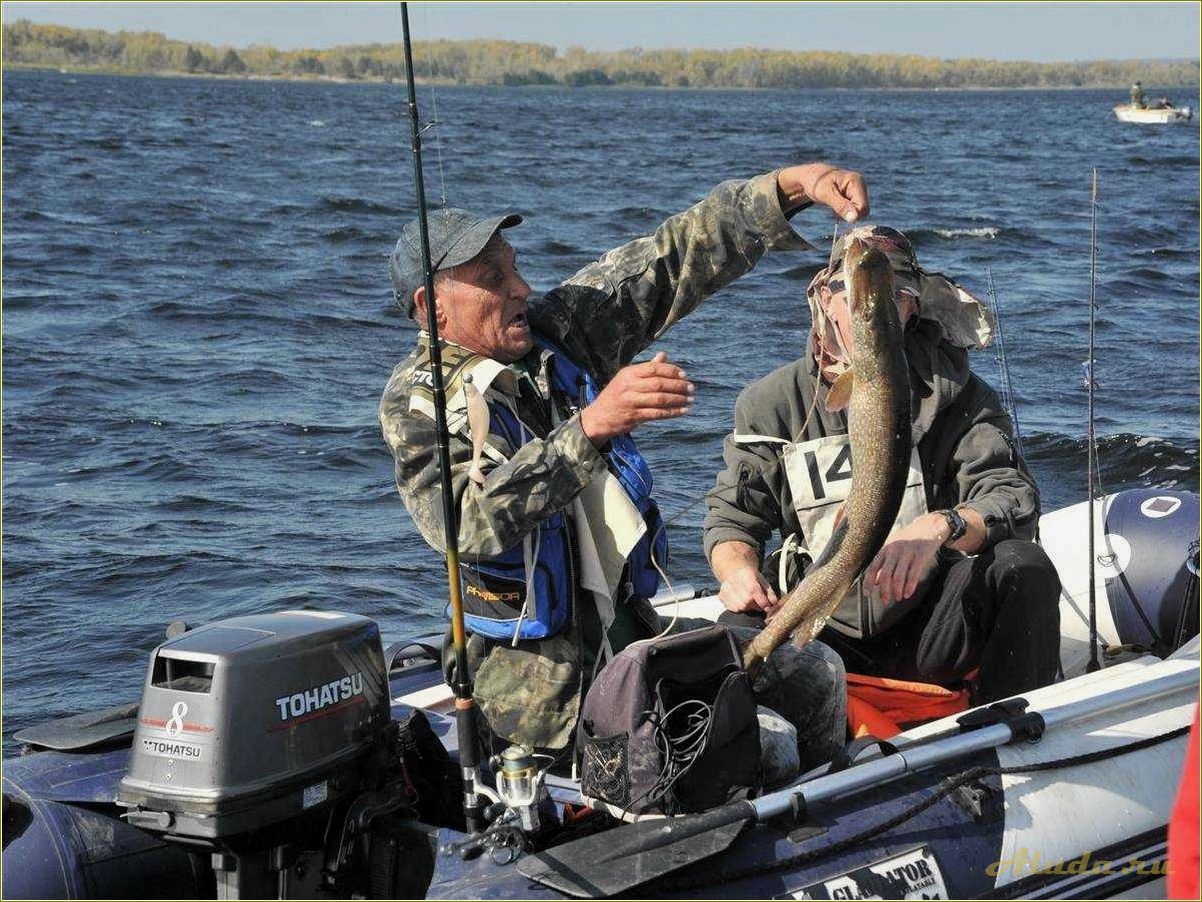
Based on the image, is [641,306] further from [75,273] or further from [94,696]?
[75,273]

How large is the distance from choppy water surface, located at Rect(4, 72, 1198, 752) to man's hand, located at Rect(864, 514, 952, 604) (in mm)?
3854

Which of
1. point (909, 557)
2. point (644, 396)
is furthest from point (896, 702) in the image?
point (644, 396)

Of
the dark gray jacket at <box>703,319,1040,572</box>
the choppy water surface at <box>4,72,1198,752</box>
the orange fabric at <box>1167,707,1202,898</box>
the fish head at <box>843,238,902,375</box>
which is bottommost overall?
the choppy water surface at <box>4,72,1198,752</box>

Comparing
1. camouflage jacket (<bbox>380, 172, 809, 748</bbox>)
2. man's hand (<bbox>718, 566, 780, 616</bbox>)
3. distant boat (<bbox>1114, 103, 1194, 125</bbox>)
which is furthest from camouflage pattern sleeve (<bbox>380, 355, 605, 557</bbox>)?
distant boat (<bbox>1114, 103, 1194, 125</bbox>)

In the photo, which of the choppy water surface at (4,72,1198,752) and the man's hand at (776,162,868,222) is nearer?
the man's hand at (776,162,868,222)

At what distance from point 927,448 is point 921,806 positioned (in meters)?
1.32

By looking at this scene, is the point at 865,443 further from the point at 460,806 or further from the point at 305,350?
the point at 305,350

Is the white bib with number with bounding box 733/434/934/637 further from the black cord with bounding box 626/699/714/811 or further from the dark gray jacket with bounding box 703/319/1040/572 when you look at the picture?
the black cord with bounding box 626/699/714/811

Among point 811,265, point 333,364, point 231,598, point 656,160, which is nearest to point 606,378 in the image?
point 231,598

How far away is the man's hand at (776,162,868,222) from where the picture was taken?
4.30 m

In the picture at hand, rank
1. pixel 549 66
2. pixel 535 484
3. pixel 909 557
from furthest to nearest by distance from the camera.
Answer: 1. pixel 549 66
2. pixel 909 557
3. pixel 535 484

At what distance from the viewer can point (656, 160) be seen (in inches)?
1309

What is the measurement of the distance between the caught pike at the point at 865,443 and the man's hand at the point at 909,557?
1.51 ft

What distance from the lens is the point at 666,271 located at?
4844mm
